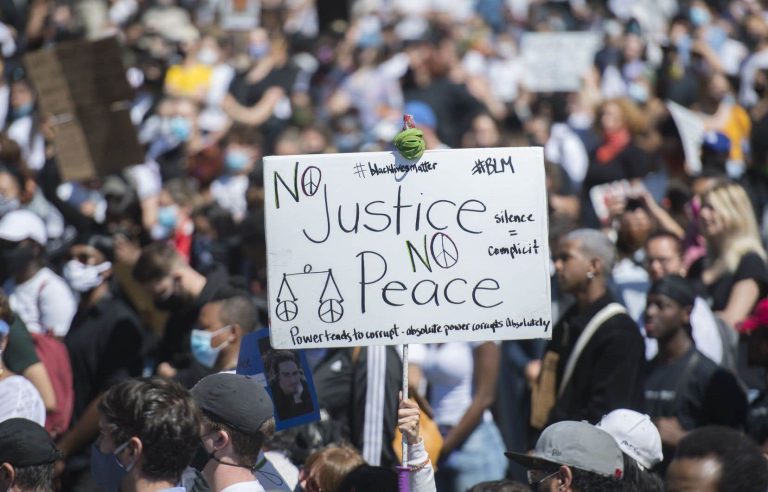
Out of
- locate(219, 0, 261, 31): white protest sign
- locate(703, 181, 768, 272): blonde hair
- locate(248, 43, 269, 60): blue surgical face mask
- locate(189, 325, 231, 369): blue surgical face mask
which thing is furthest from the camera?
locate(219, 0, 261, 31): white protest sign

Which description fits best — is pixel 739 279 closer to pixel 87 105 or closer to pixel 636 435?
pixel 636 435

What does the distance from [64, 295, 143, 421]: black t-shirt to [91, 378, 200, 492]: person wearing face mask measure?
2.76 m

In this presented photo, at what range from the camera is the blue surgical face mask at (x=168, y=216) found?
9711mm

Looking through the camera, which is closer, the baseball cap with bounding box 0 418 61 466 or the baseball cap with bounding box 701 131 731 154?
the baseball cap with bounding box 0 418 61 466

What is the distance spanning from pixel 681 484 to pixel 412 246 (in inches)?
48.9

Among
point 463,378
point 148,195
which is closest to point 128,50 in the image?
point 148,195

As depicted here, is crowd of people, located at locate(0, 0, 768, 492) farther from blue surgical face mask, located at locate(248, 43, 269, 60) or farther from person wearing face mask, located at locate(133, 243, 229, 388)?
blue surgical face mask, located at locate(248, 43, 269, 60)

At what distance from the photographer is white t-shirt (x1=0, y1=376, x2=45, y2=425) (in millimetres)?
5445

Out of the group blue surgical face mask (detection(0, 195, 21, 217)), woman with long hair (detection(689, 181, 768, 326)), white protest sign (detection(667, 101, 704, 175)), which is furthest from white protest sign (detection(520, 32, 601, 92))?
woman with long hair (detection(689, 181, 768, 326))

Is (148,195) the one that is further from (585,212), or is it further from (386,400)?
(386,400)

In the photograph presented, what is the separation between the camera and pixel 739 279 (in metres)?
7.12

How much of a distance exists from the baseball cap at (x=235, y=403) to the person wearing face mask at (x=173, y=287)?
7.88 feet

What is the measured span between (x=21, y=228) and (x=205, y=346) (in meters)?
2.27

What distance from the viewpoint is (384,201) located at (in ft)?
15.2
